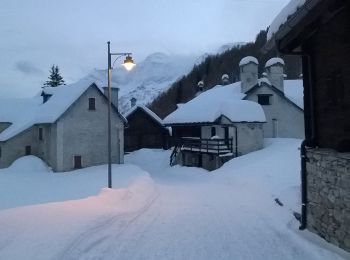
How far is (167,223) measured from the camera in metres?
11.9

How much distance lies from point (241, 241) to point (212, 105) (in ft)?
83.7

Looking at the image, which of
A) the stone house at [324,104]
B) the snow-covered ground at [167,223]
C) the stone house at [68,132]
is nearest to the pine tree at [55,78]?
the stone house at [68,132]

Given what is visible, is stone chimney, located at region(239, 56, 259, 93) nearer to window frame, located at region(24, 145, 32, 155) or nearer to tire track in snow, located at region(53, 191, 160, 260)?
window frame, located at region(24, 145, 32, 155)

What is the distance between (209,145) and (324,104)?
2206cm

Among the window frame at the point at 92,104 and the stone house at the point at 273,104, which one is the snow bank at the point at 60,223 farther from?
the stone house at the point at 273,104

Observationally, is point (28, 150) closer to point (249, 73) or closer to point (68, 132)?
point (68, 132)

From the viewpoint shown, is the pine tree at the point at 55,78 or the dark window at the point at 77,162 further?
the pine tree at the point at 55,78

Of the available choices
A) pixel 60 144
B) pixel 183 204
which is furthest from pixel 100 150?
pixel 183 204

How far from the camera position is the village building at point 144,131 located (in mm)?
47625

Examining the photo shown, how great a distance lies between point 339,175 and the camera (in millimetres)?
8445

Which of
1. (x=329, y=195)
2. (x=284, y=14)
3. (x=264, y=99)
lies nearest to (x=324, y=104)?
(x=329, y=195)

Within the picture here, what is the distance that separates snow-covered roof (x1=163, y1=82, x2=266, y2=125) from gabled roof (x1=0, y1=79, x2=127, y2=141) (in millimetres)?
5933

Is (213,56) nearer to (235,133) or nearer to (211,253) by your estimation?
(235,133)

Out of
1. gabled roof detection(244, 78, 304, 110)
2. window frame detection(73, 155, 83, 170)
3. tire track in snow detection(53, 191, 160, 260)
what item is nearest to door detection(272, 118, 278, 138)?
gabled roof detection(244, 78, 304, 110)
